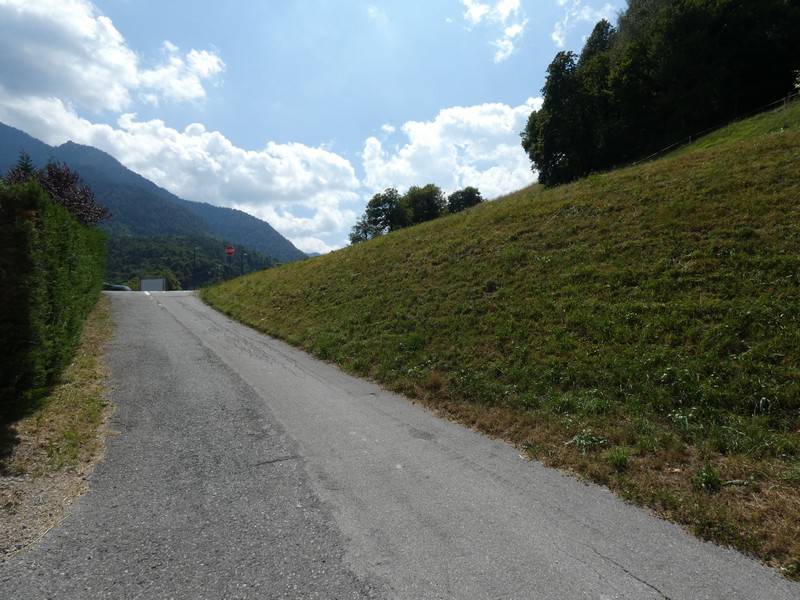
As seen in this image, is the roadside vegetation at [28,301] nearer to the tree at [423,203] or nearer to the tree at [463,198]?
the tree at [423,203]

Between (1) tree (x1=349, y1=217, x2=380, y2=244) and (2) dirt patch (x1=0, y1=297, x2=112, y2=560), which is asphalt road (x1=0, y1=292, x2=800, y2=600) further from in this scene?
(1) tree (x1=349, y1=217, x2=380, y2=244)

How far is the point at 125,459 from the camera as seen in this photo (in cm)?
522

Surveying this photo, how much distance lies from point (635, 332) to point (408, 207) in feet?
256

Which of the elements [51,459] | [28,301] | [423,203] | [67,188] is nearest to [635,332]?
[51,459]

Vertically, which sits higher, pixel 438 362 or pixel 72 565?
pixel 438 362

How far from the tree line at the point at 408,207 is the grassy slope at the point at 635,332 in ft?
218

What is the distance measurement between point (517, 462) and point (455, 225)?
1421 centimetres

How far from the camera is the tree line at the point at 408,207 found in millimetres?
82500

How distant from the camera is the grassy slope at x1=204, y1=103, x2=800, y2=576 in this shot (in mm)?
4691

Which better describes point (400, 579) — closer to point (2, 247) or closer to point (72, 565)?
point (72, 565)

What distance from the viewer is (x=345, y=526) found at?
12.9 ft

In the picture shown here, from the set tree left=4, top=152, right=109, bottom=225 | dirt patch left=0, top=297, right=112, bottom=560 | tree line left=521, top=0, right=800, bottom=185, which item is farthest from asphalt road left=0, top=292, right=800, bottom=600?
tree line left=521, top=0, right=800, bottom=185

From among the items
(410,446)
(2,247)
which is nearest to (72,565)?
(410,446)

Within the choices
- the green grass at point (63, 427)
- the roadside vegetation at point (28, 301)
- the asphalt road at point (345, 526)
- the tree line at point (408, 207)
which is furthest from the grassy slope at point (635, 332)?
the tree line at point (408, 207)
